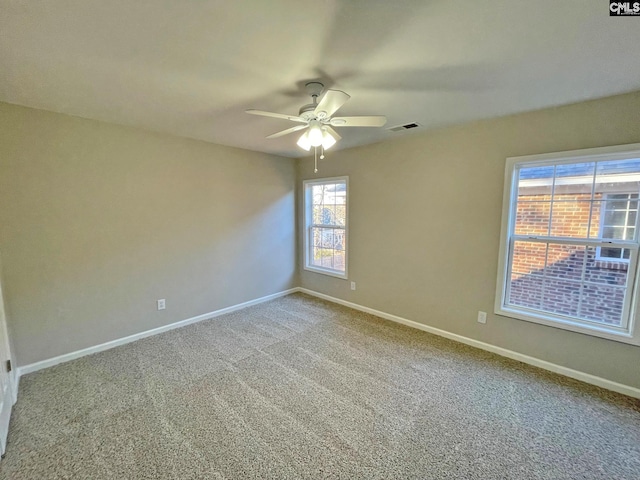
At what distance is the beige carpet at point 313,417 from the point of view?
1.58 metres

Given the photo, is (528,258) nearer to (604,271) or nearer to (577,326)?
(604,271)

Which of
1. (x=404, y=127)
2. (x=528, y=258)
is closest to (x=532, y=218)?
(x=528, y=258)

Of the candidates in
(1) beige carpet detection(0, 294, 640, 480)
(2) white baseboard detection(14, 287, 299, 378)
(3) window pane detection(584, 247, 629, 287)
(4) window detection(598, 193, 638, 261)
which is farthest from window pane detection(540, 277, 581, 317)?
(2) white baseboard detection(14, 287, 299, 378)

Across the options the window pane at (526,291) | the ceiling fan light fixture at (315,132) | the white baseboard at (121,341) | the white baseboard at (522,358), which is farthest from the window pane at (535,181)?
the white baseboard at (121,341)

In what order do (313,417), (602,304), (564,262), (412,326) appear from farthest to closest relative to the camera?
(412,326), (564,262), (602,304), (313,417)

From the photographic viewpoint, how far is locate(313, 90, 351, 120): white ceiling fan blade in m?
1.62

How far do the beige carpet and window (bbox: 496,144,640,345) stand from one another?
0.61 meters

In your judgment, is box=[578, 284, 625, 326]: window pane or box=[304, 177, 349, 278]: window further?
box=[304, 177, 349, 278]: window

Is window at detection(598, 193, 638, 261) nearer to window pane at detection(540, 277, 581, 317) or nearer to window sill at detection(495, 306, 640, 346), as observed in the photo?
window pane at detection(540, 277, 581, 317)

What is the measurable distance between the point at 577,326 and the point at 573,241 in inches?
29.6

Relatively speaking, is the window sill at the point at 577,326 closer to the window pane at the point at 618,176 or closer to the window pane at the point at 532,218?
the window pane at the point at 532,218

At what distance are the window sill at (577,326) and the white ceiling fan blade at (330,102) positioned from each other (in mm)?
2558

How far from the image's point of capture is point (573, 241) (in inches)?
94.8

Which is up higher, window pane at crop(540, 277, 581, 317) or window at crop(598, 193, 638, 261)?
window at crop(598, 193, 638, 261)
